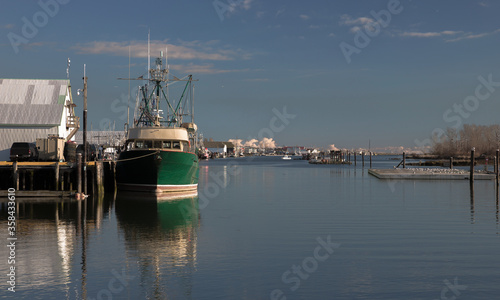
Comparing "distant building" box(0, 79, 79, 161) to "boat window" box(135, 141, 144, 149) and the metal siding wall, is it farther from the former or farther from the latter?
"boat window" box(135, 141, 144, 149)

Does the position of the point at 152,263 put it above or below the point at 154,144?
below

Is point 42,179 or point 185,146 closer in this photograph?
point 42,179

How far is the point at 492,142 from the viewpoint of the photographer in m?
178

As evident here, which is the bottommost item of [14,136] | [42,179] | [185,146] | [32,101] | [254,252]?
[254,252]

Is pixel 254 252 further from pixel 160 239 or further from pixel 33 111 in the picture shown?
pixel 33 111

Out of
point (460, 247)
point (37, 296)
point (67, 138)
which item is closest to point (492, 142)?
point (67, 138)

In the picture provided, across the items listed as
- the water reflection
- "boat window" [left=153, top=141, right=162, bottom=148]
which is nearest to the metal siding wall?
the water reflection

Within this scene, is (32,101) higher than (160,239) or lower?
higher

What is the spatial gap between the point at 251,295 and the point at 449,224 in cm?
1818

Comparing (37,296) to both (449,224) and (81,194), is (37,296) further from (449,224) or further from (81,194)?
(81,194)

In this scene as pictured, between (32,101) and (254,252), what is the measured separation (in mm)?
47362

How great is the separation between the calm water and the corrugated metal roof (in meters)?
23.4

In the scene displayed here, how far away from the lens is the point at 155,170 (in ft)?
139

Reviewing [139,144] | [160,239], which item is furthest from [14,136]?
[160,239]
